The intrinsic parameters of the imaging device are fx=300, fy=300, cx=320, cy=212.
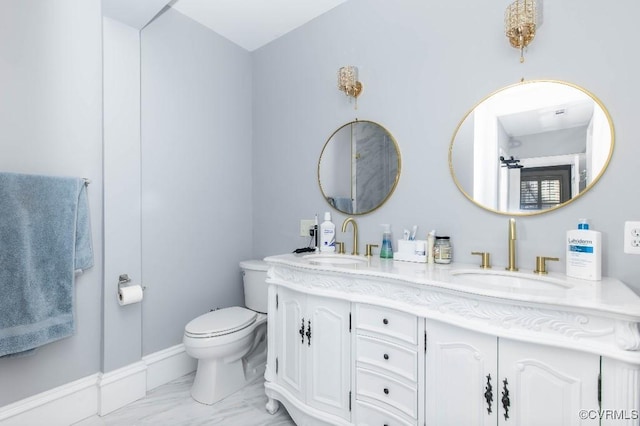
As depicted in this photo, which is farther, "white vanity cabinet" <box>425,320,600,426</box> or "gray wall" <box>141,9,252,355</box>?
"gray wall" <box>141,9,252,355</box>

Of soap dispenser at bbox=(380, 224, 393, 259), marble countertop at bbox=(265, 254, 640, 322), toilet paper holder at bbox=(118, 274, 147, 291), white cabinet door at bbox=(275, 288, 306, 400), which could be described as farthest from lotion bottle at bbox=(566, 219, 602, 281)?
toilet paper holder at bbox=(118, 274, 147, 291)

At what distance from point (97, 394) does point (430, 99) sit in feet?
8.21

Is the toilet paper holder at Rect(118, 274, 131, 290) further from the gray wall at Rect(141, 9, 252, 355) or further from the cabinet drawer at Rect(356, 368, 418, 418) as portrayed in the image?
the cabinet drawer at Rect(356, 368, 418, 418)

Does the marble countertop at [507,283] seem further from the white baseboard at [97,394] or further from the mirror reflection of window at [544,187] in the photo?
the white baseboard at [97,394]

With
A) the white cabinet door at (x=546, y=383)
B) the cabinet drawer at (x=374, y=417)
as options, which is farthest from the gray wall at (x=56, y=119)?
the white cabinet door at (x=546, y=383)

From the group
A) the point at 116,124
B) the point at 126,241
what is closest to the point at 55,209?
the point at 126,241

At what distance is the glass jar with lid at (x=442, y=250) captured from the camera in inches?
57.6

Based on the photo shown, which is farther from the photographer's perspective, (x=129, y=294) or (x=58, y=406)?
(x=129, y=294)

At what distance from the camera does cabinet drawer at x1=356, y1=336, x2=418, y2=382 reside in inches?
46.7

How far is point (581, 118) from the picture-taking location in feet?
4.07

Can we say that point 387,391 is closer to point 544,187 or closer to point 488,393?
point 488,393

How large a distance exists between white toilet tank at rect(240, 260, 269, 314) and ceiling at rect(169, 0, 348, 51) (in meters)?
1.77

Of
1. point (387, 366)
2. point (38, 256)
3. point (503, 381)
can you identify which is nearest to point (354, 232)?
point (387, 366)

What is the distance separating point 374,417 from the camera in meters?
1.29
